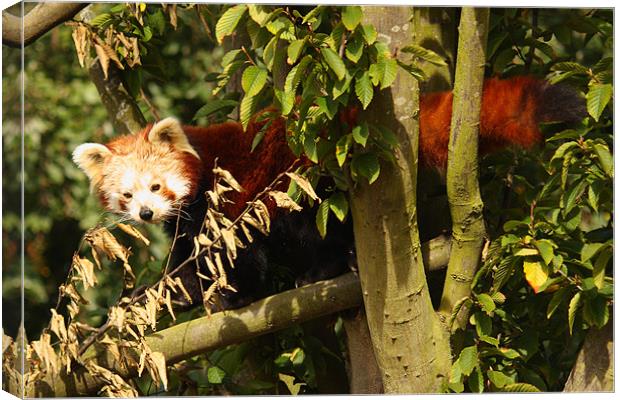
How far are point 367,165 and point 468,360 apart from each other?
0.68 meters

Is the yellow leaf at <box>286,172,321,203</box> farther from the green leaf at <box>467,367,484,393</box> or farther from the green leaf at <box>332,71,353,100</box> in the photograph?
the green leaf at <box>467,367,484,393</box>

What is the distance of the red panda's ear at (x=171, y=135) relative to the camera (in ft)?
9.98

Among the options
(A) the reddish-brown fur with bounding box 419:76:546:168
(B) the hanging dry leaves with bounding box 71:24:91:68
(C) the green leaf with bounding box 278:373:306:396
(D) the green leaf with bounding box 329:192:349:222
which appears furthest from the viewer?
(C) the green leaf with bounding box 278:373:306:396

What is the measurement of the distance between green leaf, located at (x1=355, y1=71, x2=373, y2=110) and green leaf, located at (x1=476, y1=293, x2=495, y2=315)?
72 cm

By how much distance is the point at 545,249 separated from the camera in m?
2.57

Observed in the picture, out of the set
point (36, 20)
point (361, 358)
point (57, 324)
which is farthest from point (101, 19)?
point (361, 358)

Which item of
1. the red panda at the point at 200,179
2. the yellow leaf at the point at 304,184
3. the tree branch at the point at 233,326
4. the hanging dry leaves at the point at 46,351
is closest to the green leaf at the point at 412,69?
the yellow leaf at the point at 304,184

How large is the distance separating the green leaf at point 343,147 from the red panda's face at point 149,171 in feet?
2.85

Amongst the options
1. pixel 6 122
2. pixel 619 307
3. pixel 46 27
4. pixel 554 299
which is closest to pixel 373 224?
pixel 554 299

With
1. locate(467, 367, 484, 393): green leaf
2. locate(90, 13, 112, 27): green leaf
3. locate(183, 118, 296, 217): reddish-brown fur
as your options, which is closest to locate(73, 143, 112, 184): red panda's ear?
locate(183, 118, 296, 217): reddish-brown fur

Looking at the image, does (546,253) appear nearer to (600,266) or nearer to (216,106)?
(600,266)

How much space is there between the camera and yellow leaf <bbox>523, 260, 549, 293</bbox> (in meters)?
2.60

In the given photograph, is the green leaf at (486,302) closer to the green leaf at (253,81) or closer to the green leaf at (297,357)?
the green leaf at (297,357)

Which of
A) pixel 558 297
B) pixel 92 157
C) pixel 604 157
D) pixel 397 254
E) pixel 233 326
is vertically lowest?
pixel 558 297
